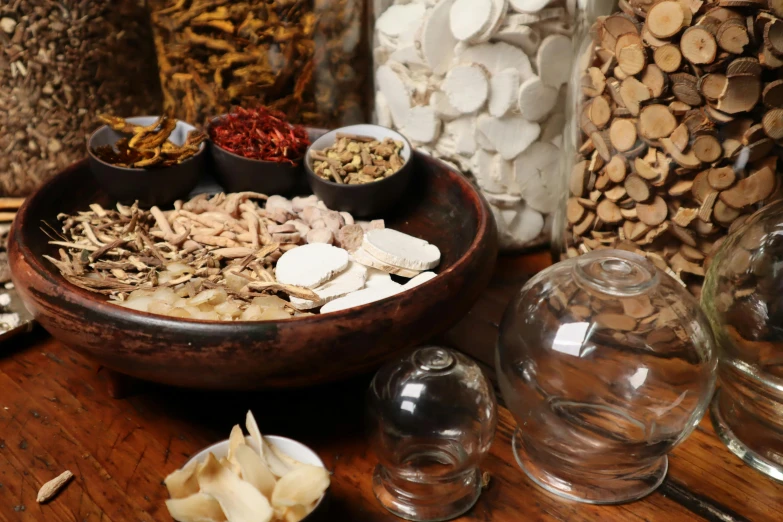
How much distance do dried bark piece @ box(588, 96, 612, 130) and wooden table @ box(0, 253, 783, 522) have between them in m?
0.29

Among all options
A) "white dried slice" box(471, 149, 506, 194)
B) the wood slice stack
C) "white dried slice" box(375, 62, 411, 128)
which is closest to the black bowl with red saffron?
"white dried slice" box(375, 62, 411, 128)

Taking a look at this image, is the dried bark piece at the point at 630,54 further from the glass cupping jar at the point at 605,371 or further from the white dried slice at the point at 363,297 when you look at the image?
the white dried slice at the point at 363,297

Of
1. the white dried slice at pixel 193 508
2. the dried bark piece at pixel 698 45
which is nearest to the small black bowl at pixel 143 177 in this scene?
the white dried slice at pixel 193 508

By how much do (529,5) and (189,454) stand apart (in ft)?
2.01

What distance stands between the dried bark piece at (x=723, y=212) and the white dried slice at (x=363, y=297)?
338 mm

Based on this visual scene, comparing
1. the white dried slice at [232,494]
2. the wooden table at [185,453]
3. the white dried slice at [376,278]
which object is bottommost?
the wooden table at [185,453]

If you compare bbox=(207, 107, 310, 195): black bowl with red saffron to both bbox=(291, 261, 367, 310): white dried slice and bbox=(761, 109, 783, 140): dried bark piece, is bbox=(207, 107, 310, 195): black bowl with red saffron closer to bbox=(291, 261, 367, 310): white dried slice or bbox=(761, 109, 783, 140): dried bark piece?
bbox=(291, 261, 367, 310): white dried slice

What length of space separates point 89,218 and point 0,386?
8.7 inches

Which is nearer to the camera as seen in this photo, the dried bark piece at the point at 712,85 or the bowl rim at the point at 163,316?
the bowl rim at the point at 163,316

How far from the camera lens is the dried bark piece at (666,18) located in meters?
0.70

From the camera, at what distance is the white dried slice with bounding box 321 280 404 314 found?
2.38ft

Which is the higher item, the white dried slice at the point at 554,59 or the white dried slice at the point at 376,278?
the white dried slice at the point at 554,59

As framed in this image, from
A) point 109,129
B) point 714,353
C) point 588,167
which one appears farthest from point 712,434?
point 109,129

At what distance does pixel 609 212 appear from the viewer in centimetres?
84
